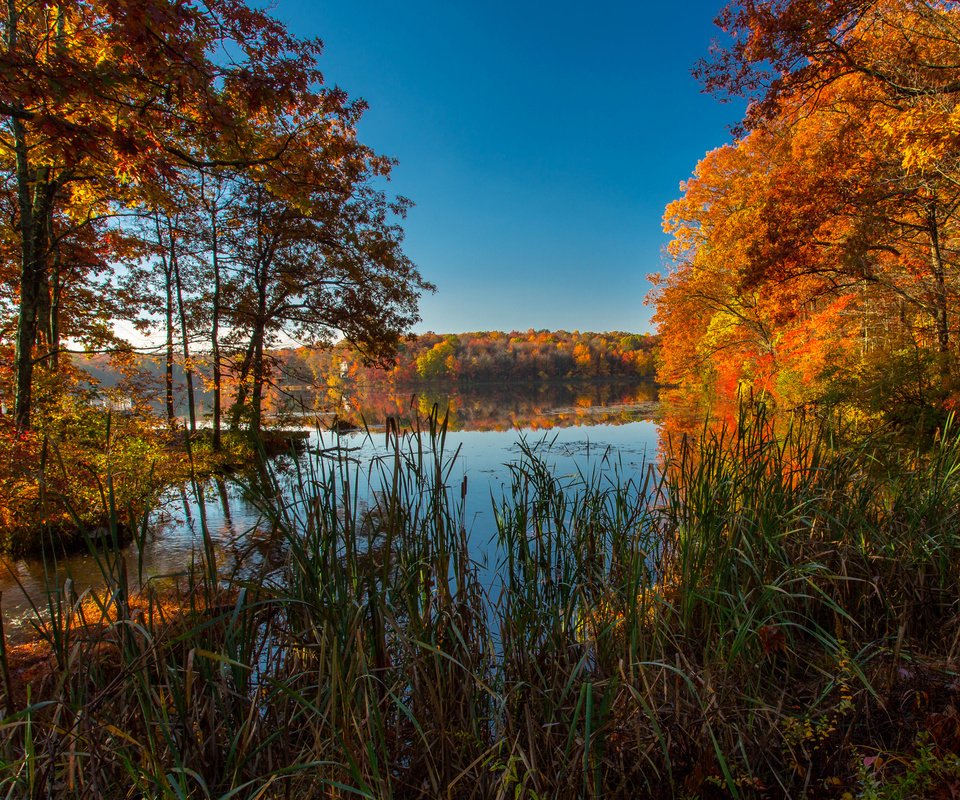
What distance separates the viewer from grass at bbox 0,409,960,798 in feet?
5.01

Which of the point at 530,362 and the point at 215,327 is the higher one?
the point at 530,362

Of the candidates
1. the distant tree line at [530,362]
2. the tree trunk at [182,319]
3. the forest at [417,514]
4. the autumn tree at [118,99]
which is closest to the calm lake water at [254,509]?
the forest at [417,514]

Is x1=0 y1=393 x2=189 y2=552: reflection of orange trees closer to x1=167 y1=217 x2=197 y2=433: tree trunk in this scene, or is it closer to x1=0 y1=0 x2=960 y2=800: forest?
x1=0 y1=0 x2=960 y2=800: forest

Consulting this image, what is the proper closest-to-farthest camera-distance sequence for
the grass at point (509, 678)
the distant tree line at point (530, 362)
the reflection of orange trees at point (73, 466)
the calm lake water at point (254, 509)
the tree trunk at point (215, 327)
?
the grass at point (509, 678), the calm lake water at point (254, 509), the reflection of orange trees at point (73, 466), the tree trunk at point (215, 327), the distant tree line at point (530, 362)

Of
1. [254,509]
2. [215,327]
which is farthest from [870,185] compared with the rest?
[215,327]

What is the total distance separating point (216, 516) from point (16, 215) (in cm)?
597

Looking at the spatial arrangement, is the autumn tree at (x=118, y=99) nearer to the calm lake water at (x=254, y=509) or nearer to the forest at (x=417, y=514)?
the forest at (x=417, y=514)

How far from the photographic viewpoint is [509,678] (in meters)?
2.21

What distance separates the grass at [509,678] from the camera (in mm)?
1527

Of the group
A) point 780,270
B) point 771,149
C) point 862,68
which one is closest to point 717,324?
point 771,149

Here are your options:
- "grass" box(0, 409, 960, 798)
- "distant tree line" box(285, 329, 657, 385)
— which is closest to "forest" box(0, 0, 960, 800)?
"grass" box(0, 409, 960, 798)

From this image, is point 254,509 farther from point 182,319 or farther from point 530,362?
point 530,362

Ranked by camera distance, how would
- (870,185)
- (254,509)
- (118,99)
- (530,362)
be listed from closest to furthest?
(118,99) → (870,185) → (254,509) → (530,362)

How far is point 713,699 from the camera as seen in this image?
1.76 meters
